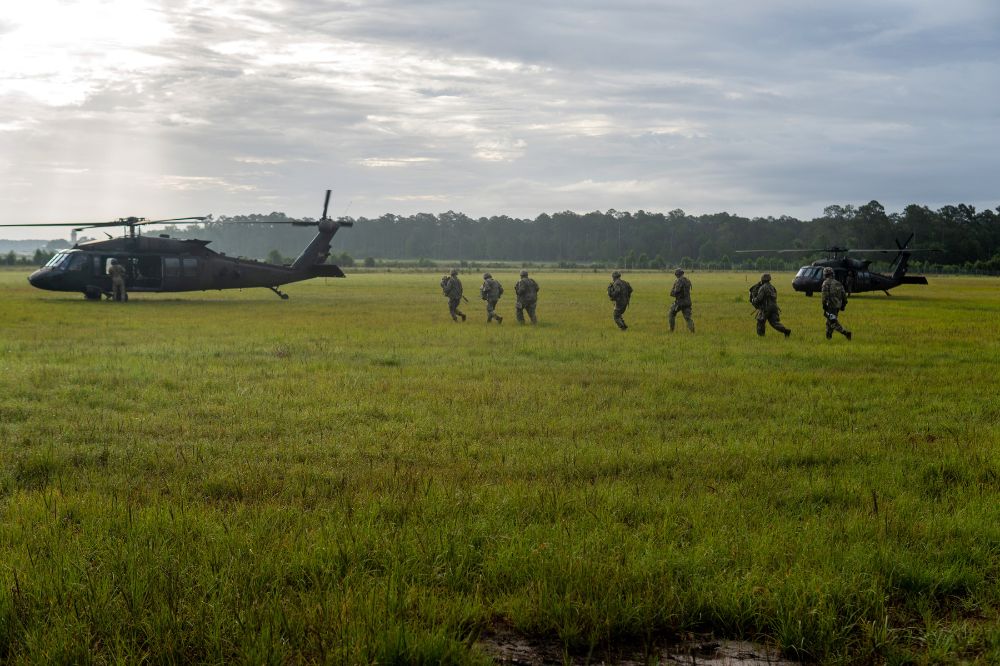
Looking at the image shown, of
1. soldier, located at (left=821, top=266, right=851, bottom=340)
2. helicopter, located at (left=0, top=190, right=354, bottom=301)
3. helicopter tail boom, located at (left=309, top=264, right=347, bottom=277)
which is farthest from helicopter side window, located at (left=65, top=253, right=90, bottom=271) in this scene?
soldier, located at (left=821, top=266, right=851, bottom=340)

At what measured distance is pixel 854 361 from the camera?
14883 mm

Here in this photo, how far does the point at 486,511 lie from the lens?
5688 millimetres

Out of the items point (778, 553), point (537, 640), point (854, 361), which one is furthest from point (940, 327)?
point (537, 640)

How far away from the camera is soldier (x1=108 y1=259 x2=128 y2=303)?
29641mm

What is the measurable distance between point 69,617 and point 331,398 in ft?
21.3

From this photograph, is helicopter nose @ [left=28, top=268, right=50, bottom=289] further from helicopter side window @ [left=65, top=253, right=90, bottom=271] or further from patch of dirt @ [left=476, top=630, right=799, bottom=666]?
patch of dirt @ [left=476, top=630, right=799, bottom=666]

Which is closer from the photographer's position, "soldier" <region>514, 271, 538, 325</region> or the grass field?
the grass field

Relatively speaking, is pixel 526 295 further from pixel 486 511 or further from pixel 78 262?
pixel 78 262

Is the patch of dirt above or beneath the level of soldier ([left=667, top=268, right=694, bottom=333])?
beneath

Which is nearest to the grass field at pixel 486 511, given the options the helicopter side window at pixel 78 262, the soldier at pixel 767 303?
the soldier at pixel 767 303

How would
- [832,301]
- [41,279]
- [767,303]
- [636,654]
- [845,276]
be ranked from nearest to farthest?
1. [636,654]
2. [832,301]
3. [767,303]
4. [41,279]
5. [845,276]

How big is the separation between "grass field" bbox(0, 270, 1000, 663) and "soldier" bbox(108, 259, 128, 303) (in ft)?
57.2

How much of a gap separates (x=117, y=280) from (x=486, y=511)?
90.8 feet

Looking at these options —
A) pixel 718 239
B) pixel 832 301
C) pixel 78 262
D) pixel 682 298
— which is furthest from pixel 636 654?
pixel 718 239
